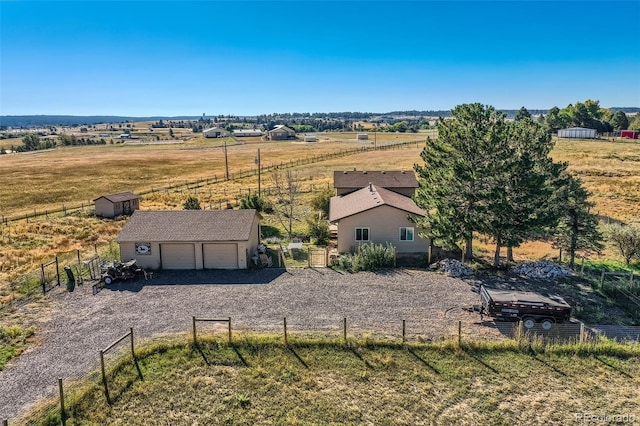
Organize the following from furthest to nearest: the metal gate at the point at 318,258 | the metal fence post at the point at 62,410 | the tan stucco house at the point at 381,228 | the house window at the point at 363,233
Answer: the house window at the point at 363,233
the tan stucco house at the point at 381,228
the metal gate at the point at 318,258
the metal fence post at the point at 62,410

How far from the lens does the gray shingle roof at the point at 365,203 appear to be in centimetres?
2761

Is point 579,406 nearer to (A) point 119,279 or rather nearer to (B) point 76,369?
(B) point 76,369

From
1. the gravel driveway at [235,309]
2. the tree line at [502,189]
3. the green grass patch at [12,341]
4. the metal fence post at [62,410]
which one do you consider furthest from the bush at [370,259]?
the metal fence post at [62,410]

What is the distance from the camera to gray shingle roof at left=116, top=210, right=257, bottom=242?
79.6 ft

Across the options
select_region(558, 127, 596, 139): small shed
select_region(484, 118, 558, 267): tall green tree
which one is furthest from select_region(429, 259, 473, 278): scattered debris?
select_region(558, 127, 596, 139): small shed

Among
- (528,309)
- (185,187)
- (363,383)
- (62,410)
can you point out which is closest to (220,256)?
(62,410)

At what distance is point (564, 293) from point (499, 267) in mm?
3991

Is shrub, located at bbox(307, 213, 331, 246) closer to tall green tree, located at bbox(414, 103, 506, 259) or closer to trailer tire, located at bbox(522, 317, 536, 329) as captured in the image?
tall green tree, located at bbox(414, 103, 506, 259)

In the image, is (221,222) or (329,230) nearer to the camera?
(221,222)

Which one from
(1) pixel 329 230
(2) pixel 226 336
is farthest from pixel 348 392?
(1) pixel 329 230

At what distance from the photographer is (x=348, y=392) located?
13.2 m

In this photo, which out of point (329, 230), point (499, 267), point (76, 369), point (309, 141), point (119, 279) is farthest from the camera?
point (309, 141)

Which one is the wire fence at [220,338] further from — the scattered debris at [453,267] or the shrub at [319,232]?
the shrub at [319,232]

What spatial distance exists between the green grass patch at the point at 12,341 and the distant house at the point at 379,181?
2408cm
